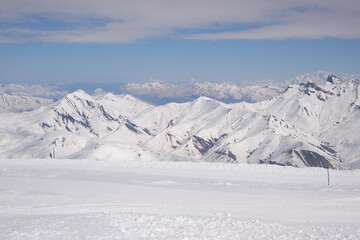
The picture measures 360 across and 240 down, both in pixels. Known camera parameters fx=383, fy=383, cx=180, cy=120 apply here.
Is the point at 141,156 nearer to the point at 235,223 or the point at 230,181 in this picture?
the point at 230,181

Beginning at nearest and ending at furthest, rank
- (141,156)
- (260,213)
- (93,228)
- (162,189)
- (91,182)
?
1. (93,228)
2. (260,213)
3. (162,189)
4. (91,182)
5. (141,156)

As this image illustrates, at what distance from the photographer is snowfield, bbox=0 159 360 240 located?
19141mm

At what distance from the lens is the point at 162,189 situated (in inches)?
1371

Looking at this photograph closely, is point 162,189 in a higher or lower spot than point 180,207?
lower

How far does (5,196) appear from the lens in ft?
97.3

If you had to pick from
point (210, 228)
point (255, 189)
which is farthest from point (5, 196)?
point (255, 189)

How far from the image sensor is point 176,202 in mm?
28312

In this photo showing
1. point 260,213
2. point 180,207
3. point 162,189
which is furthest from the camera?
point 162,189

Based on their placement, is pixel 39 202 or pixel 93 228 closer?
pixel 93 228

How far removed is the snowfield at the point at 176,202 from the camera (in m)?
19.1

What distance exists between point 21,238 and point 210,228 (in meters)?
9.13

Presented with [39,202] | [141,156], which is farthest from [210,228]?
[141,156]

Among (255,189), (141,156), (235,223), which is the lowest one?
(141,156)

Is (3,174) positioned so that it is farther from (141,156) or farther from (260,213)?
(141,156)
